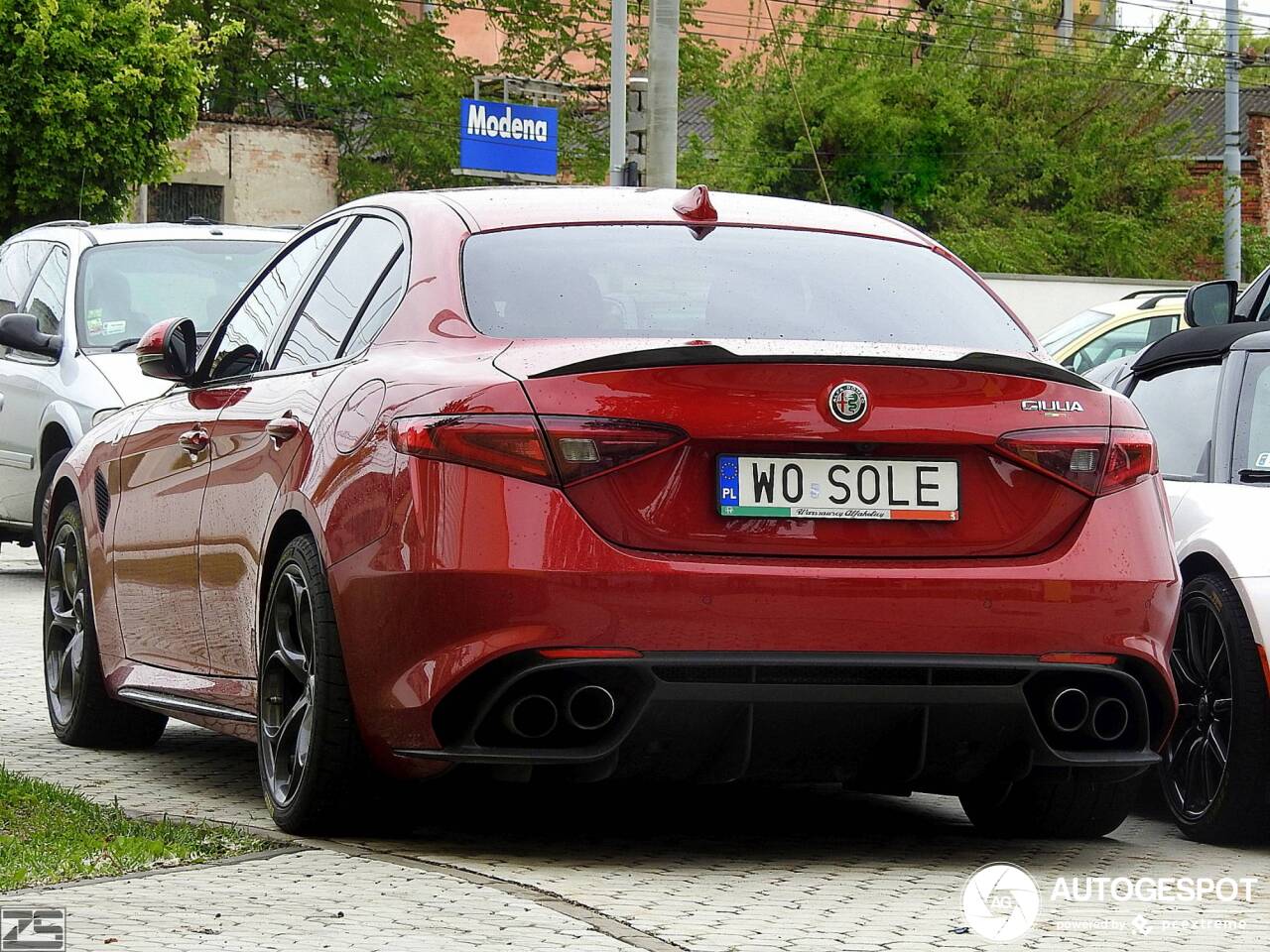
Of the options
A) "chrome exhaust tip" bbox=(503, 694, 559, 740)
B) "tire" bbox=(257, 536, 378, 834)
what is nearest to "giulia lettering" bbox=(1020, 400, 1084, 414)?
"chrome exhaust tip" bbox=(503, 694, 559, 740)

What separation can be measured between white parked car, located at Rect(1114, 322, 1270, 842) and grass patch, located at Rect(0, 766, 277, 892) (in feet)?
7.84

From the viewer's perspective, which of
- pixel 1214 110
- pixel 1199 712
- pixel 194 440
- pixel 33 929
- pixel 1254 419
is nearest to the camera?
pixel 33 929

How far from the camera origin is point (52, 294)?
13.3 meters

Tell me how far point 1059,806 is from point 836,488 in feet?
4.15

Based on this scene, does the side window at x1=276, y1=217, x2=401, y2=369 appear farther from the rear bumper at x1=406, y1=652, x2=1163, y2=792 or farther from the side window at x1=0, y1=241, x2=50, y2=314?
the side window at x1=0, y1=241, x2=50, y2=314

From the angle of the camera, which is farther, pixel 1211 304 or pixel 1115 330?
pixel 1115 330

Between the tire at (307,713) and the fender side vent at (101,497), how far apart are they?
1.65 metres

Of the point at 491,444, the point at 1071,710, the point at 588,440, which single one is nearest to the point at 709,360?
the point at 588,440

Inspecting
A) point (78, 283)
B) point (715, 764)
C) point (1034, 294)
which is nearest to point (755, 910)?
point (715, 764)

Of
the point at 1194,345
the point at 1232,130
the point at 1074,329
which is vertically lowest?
the point at 1194,345

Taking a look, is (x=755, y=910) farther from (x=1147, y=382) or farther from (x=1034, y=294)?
(x=1034, y=294)

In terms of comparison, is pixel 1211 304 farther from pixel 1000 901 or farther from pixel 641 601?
pixel 641 601

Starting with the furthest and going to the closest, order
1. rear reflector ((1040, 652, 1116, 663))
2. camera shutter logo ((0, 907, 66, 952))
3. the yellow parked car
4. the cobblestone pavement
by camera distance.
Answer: the yellow parked car < rear reflector ((1040, 652, 1116, 663)) < the cobblestone pavement < camera shutter logo ((0, 907, 66, 952))

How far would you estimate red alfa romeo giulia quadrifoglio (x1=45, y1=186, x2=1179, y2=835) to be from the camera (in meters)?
4.91
